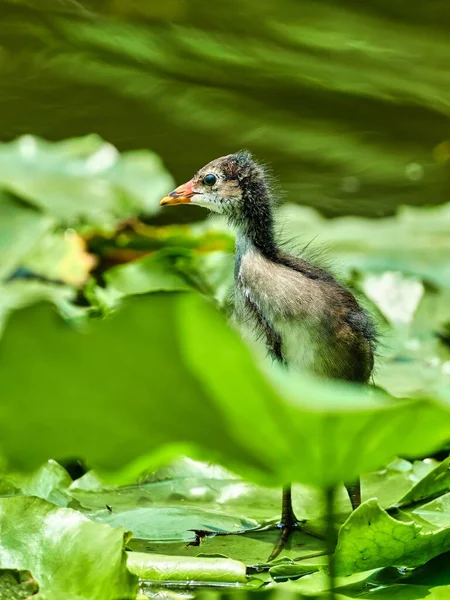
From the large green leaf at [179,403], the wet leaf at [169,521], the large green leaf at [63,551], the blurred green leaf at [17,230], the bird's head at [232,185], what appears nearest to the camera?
the large green leaf at [179,403]

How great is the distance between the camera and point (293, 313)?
150 cm

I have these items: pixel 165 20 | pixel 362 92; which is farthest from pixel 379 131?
pixel 165 20

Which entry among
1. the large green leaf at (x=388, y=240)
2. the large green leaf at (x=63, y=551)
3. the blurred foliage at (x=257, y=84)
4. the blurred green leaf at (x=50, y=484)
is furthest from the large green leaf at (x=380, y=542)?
the blurred foliage at (x=257, y=84)

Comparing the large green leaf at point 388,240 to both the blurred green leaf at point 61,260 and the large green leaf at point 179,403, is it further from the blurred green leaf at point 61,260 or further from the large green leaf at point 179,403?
the large green leaf at point 179,403

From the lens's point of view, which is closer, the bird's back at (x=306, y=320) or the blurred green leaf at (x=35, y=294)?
the bird's back at (x=306, y=320)

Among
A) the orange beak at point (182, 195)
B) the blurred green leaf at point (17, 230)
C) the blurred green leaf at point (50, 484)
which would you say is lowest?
the blurred green leaf at point (50, 484)

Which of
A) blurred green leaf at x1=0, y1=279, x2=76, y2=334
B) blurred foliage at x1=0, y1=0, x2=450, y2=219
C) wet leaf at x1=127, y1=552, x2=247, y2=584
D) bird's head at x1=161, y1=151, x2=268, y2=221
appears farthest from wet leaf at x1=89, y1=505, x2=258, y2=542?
blurred foliage at x1=0, y1=0, x2=450, y2=219

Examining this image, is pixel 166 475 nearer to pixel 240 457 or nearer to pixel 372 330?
pixel 372 330

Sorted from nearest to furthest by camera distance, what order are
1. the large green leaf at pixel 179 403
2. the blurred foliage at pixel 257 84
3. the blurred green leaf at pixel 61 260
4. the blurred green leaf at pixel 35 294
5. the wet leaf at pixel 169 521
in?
the large green leaf at pixel 179 403 → the wet leaf at pixel 169 521 → the blurred green leaf at pixel 35 294 → the blurred green leaf at pixel 61 260 → the blurred foliage at pixel 257 84

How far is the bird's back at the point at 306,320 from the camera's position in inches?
58.5

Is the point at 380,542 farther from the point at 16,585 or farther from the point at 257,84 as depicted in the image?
the point at 257,84

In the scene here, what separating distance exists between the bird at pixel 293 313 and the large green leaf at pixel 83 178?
1.12 meters

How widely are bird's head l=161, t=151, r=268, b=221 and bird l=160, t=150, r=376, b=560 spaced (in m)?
0.02

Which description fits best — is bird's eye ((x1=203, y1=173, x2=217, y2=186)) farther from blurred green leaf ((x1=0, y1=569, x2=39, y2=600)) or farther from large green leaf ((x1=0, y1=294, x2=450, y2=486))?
large green leaf ((x1=0, y1=294, x2=450, y2=486))
